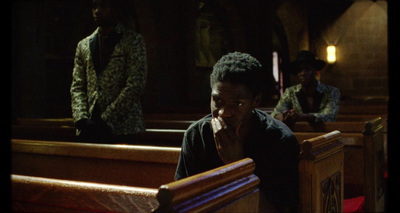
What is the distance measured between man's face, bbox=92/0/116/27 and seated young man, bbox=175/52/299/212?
1125mm

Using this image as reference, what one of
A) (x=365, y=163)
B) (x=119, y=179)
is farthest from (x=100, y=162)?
(x=365, y=163)

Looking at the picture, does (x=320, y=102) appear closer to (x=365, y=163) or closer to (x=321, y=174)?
(x=365, y=163)

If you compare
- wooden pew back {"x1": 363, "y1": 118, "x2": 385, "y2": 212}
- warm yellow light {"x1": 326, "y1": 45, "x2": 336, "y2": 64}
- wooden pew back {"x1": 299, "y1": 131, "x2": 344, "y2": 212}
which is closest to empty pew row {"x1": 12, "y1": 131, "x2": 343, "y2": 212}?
wooden pew back {"x1": 299, "y1": 131, "x2": 344, "y2": 212}

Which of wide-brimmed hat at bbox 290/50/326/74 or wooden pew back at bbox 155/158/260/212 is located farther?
wide-brimmed hat at bbox 290/50/326/74

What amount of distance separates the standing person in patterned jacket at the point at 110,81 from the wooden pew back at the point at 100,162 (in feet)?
0.51

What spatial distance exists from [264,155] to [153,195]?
48 centimetres

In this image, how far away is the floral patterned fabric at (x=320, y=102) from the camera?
3.62m

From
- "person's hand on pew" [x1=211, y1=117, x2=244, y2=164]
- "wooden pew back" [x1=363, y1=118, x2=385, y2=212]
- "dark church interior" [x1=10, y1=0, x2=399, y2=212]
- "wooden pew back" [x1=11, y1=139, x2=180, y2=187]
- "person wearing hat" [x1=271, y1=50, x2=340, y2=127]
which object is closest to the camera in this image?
"person's hand on pew" [x1=211, y1=117, x2=244, y2=164]

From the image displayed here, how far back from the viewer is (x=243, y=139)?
168 centimetres

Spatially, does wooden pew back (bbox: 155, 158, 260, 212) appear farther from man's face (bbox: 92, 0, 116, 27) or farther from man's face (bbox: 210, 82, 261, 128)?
man's face (bbox: 92, 0, 116, 27)

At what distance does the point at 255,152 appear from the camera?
1.65m

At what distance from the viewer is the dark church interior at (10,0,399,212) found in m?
2.51

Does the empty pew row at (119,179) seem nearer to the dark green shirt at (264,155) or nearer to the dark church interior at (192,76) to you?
the dark church interior at (192,76)

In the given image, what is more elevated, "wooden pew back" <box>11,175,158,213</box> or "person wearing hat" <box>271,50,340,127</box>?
"person wearing hat" <box>271,50,340,127</box>
